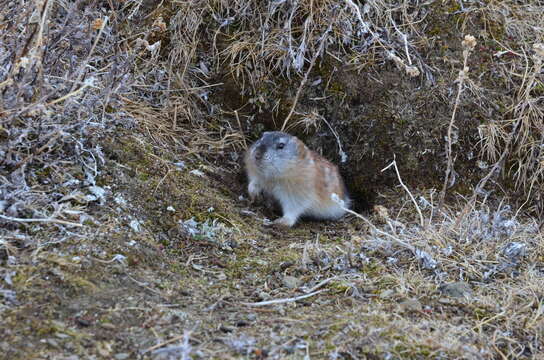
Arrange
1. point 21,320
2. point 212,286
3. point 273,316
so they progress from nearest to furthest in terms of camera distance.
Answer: point 21,320, point 273,316, point 212,286

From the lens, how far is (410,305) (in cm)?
412

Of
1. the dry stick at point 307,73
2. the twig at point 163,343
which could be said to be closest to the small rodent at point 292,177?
the dry stick at point 307,73

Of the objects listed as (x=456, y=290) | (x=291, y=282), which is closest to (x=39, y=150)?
(x=291, y=282)

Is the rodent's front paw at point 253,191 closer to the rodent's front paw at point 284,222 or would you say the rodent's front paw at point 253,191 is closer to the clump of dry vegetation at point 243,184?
the clump of dry vegetation at point 243,184

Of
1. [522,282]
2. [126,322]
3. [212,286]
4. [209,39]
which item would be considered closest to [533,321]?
[522,282]

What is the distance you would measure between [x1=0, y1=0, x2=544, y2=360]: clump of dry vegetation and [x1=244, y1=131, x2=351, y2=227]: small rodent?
200 mm

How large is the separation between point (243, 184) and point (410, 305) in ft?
8.80

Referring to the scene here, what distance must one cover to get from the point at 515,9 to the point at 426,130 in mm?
1714

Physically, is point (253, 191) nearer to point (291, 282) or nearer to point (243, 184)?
point (243, 184)

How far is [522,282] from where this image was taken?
453 cm

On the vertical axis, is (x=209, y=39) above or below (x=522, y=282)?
above

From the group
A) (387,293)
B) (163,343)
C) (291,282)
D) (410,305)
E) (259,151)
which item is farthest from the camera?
(259,151)

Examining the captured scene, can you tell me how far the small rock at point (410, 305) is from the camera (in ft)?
13.4

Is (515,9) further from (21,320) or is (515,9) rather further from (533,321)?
(21,320)
